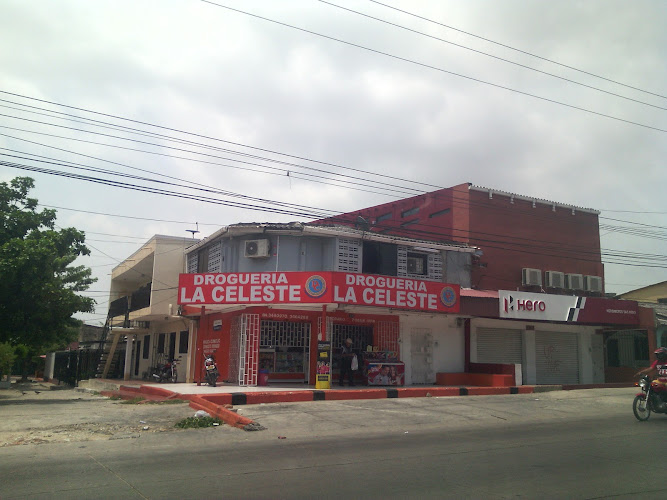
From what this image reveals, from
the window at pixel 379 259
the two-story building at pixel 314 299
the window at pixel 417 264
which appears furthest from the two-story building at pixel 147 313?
the window at pixel 417 264

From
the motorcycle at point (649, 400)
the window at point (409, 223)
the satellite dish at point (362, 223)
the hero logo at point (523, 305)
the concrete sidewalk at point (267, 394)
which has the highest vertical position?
the window at point (409, 223)

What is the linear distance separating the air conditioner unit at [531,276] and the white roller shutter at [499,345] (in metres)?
2.75

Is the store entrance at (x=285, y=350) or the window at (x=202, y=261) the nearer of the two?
the store entrance at (x=285, y=350)

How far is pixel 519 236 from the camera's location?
28.8m

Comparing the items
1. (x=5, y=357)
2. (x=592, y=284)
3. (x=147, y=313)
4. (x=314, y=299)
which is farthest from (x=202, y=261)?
(x=592, y=284)

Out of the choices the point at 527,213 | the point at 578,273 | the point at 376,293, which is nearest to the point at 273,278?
the point at 376,293

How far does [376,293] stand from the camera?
2059 cm

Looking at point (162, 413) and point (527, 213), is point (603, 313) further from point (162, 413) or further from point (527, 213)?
point (162, 413)

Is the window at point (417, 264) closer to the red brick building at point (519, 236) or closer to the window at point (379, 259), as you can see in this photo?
the window at point (379, 259)

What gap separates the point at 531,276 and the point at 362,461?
71.7 feet

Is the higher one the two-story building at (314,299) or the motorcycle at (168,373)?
the two-story building at (314,299)

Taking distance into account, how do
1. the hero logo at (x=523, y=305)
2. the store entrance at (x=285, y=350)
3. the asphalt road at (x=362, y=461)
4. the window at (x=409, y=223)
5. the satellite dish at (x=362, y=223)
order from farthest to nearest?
the window at (x=409, y=223) < the satellite dish at (x=362, y=223) < the hero logo at (x=523, y=305) < the store entrance at (x=285, y=350) < the asphalt road at (x=362, y=461)

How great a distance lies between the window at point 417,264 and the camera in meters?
24.9

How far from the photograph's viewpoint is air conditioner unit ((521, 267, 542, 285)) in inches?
1113
